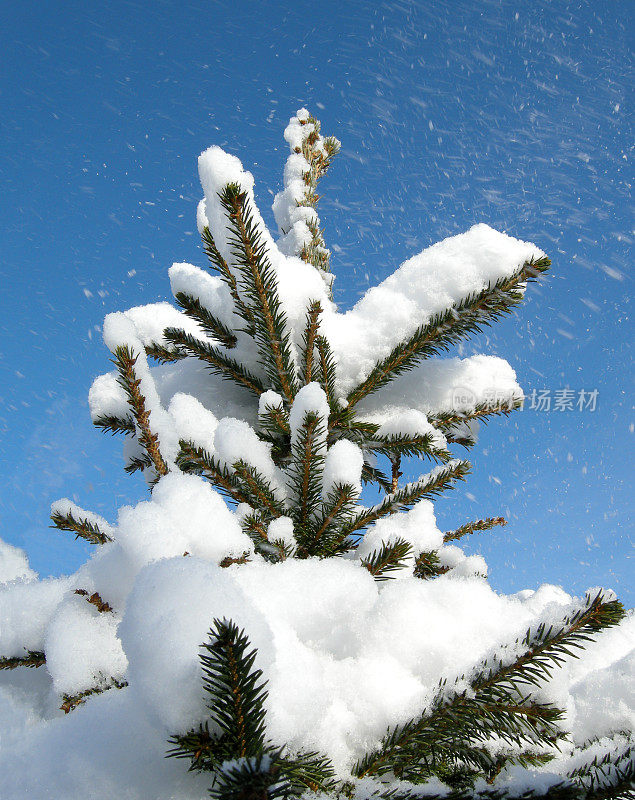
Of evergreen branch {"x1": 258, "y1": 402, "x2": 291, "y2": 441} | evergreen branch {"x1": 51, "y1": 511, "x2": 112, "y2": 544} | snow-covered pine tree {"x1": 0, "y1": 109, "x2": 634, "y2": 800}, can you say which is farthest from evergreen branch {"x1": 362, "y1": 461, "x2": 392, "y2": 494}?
evergreen branch {"x1": 51, "y1": 511, "x2": 112, "y2": 544}

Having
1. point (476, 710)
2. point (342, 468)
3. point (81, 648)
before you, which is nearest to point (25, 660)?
point (81, 648)

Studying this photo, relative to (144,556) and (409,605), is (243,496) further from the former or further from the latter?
(409,605)

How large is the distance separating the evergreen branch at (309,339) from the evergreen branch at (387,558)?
32.5 inches

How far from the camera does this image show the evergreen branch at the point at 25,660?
1.43 meters

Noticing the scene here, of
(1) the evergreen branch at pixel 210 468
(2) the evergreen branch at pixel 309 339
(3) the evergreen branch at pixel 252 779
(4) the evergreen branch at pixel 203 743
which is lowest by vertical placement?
(3) the evergreen branch at pixel 252 779

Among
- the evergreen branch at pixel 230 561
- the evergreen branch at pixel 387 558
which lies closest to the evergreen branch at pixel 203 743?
the evergreen branch at pixel 230 561

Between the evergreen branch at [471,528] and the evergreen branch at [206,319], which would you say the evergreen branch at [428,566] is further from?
the evergreen branch at [206,319]

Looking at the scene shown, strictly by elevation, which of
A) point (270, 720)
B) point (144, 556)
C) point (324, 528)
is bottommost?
point (270, 720)

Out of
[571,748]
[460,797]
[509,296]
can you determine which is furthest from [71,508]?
[509,296]

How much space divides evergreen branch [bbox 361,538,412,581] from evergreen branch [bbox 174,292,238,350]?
1221mm

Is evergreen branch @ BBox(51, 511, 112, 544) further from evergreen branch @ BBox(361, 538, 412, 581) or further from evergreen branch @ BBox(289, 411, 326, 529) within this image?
evergreen branch @ BBox(361, 538, 412, 581)

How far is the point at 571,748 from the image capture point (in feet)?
3.95

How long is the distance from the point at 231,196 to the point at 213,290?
0.67 m

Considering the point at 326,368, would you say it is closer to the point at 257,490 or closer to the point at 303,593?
the point at 257,490
